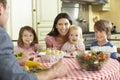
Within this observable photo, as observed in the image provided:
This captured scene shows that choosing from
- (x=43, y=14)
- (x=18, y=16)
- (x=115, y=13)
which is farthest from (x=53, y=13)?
(x=115, y=13)

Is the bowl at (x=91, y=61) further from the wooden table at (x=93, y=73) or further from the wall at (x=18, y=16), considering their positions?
the wall at (x=18, y=16)

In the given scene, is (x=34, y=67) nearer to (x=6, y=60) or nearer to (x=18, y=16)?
(x=6, y=60)

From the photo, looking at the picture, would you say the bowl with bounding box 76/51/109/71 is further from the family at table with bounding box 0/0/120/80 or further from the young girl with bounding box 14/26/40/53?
the young girl with bounding box 14/26/40/53

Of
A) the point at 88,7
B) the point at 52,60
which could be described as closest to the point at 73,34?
the point at 52,60

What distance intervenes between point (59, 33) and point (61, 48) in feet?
0.70

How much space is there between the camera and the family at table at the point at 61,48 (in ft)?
3.31

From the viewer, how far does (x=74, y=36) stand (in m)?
2.67

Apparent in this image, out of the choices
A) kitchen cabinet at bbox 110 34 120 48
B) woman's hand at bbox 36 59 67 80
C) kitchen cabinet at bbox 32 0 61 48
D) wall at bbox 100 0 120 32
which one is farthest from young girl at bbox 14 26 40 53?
wall at bbox 100 0 120 32

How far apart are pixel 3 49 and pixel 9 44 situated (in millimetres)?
39

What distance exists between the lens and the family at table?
3.31 ft

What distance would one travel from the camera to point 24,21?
4125 mm

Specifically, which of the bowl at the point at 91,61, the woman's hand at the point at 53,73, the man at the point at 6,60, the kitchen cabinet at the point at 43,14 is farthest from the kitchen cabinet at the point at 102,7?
the man at the point at 6,60

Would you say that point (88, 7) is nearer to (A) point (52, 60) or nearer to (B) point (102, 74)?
(A) point (52, 60)

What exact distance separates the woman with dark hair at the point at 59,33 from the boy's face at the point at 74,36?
0.14m
